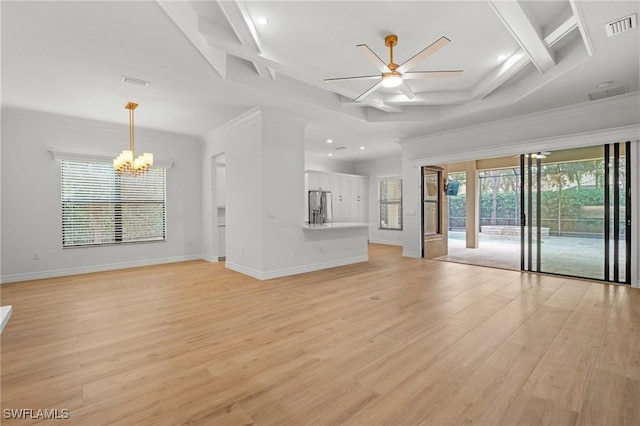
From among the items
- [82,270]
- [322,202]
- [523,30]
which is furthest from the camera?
[322,202]

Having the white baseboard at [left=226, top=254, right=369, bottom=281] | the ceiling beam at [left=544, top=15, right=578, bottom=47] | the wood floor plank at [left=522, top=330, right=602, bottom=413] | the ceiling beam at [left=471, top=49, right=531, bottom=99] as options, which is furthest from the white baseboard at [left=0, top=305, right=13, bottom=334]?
the ceiling beam at [left=471, top=49, right=531, bottom=99]

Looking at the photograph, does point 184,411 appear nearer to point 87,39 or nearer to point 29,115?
Result: point 87,39

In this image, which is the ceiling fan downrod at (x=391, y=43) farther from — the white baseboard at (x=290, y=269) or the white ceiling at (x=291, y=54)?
the white baseboard at (x=290, y=269)

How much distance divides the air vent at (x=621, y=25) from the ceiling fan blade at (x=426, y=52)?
1575 millimetres

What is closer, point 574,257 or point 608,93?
point 608,93

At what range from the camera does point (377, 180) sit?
10633 millimetres

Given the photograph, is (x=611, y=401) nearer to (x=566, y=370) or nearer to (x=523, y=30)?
(x=566, y=370)

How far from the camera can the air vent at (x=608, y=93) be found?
4.39 meters

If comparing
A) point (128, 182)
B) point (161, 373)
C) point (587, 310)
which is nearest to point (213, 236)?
point (128, 182)

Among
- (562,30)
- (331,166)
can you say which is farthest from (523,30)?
(331,166)

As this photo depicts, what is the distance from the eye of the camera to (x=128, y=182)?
6.44m

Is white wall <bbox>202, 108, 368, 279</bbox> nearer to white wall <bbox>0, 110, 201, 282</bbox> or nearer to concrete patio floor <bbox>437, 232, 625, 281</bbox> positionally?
white wall <bbox>0, 110, 201, 282</bbox>

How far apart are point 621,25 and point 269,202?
4.73 meters

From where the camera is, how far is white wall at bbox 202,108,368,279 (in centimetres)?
519
